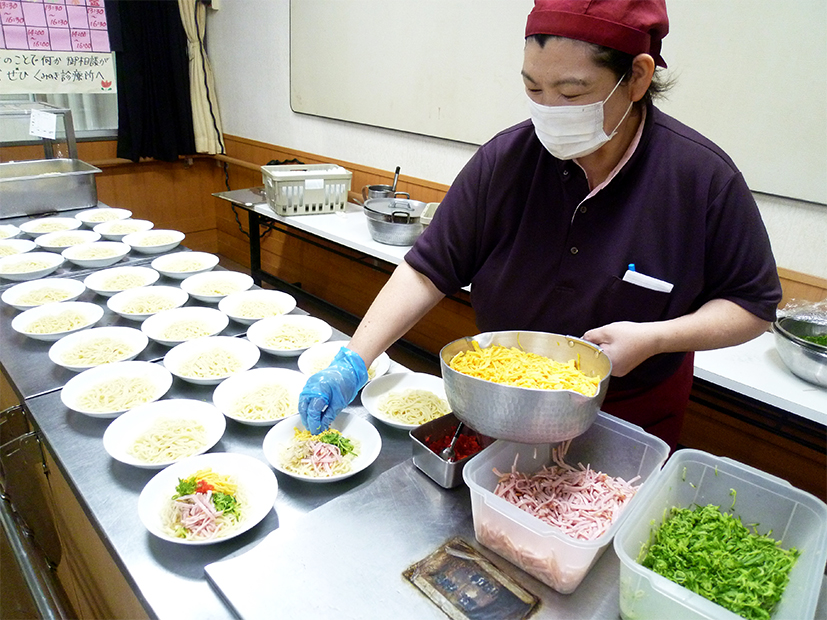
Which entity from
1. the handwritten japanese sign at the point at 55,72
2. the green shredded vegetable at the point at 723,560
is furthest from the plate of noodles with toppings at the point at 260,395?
the handwritten japanese sign at the point at 55,72

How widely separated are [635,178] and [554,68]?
1.18 ft

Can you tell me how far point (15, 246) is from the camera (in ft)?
8.61

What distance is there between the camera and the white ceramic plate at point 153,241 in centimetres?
269

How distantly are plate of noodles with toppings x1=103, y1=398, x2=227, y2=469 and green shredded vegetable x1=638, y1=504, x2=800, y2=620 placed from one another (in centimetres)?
101

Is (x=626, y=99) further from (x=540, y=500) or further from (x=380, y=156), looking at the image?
(x=380, y=156)

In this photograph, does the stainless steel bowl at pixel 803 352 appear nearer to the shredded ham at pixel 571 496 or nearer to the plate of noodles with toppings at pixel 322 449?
the shredded ham at pixel 571 496

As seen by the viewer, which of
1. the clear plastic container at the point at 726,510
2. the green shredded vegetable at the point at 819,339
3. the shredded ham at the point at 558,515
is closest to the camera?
the clear plastic container at the point at 726,510

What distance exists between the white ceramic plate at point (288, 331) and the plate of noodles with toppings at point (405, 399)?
34 centimetres

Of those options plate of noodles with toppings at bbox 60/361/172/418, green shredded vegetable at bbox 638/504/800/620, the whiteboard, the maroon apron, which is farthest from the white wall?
plate of noodles with toppings at bbox 60/361/172/418

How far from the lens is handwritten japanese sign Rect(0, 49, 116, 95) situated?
389 centimetres

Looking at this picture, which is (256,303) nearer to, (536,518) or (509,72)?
(536,518)

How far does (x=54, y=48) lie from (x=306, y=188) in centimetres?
233

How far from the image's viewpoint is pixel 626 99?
1.21 m

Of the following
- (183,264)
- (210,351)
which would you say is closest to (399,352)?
(183,264)
